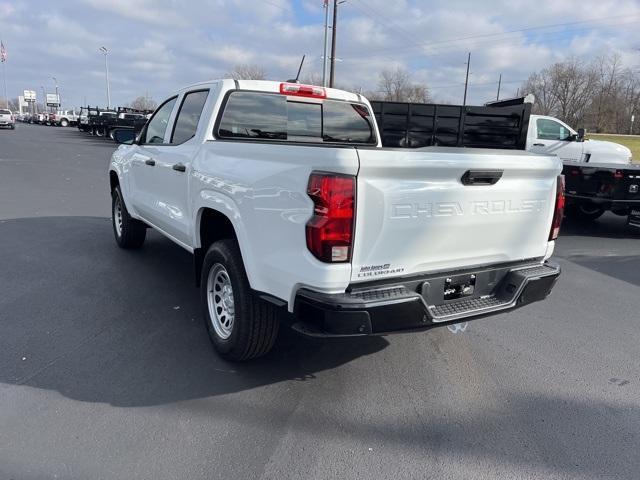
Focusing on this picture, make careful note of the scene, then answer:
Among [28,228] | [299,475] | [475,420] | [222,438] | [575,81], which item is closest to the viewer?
[299,475]

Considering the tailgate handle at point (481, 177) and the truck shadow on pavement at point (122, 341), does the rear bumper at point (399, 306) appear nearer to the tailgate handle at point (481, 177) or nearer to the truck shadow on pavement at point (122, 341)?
the tailgate handle at point (481, 177)

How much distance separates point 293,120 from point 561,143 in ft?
34.1

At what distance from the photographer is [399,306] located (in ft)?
8.73

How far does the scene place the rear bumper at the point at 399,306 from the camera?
2.58 metres

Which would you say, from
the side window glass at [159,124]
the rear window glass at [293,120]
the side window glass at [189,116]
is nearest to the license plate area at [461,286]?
the rear window glass at [293,120]

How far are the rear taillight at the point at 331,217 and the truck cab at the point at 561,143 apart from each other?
36.8 feet

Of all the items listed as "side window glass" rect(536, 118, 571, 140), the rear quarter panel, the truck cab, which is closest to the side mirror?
the rear quarter panel

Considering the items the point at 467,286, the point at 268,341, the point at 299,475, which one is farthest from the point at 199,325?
the point at 467,286

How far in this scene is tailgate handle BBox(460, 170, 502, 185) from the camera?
2897 millimetres

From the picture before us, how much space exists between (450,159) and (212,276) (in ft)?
6.24

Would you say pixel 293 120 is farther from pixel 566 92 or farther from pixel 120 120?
pixel 566 92

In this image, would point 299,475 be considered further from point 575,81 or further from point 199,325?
point 575,81

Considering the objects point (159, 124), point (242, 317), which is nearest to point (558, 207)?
point (242, 317)

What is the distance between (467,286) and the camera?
10.1ft
